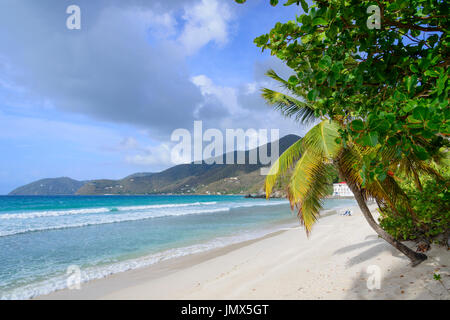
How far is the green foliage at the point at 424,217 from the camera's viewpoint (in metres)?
4.89

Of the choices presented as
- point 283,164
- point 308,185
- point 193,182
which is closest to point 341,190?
point 283,164

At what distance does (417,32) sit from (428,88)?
0.69m

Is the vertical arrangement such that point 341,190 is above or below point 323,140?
below

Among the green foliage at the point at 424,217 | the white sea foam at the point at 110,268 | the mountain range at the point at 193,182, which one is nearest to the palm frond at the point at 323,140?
the green foliage at the point at 424,217

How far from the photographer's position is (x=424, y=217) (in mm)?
4973

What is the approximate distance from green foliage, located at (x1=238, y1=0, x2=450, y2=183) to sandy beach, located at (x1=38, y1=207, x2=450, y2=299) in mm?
3170

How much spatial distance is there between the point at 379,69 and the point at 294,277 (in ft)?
15.8

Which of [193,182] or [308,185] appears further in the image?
[193,182]

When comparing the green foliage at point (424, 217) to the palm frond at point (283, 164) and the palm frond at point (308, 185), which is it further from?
the palm frond at point (283, 164)

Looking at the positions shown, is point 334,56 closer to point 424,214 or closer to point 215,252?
point 424,214

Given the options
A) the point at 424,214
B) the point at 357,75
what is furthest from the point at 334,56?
the point at 424,214

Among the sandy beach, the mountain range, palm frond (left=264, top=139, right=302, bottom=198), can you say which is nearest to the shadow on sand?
the sandy beach

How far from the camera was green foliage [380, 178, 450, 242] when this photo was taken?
4.89 m

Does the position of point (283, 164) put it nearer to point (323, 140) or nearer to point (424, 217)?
point (323, 140)
